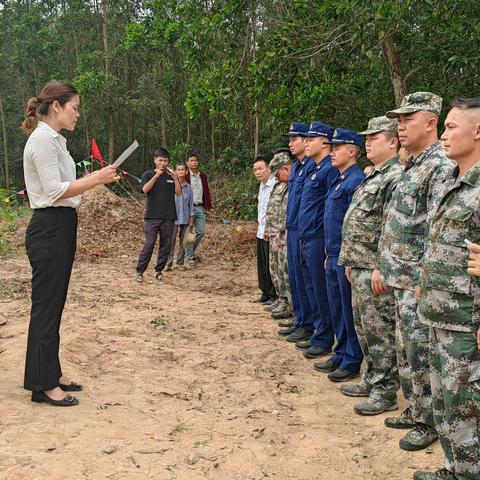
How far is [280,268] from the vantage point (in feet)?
21.8

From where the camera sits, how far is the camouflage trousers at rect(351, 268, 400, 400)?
3.90 meters

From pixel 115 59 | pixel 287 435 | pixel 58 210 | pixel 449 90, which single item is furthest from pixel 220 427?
pixel 115 59

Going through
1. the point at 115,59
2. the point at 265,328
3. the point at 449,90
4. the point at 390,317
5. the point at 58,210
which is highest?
the point at 115,59

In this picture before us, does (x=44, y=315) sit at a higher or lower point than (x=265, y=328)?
higher

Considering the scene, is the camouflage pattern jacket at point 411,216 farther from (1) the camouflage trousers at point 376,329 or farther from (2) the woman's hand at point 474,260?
(2) the woman's hand at point 474,260

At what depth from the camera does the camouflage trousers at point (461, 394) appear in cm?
254

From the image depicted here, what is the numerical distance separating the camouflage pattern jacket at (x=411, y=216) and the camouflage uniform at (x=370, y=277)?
0.43 meters

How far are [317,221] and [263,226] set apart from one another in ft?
7.05

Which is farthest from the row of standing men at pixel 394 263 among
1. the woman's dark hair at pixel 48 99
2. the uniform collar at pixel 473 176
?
the woman's dark hair at pixel 48 99

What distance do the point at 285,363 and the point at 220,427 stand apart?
155 cm

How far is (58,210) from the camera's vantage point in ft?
11.9

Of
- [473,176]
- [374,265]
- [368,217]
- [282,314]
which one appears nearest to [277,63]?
[282,314]

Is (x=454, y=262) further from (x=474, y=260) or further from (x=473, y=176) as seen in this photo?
(x=473, y=176)

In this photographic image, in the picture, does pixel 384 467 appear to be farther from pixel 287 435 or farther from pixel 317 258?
pixel 317 258
